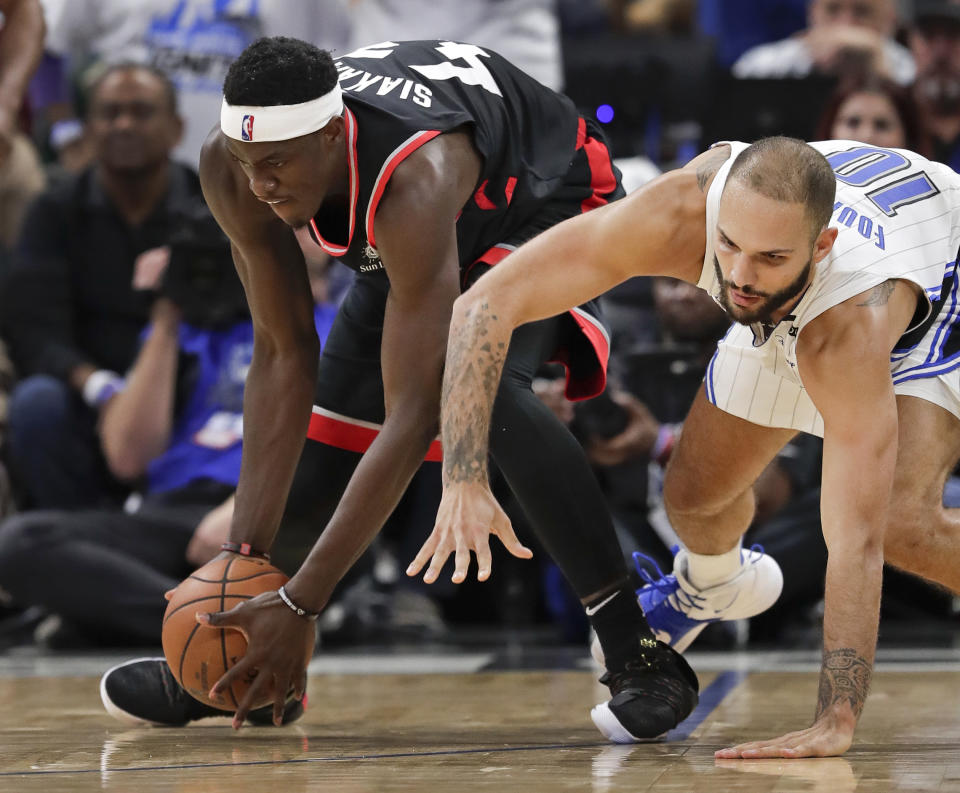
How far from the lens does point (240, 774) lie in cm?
259

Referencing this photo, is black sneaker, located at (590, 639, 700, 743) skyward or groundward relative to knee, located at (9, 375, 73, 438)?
skyward

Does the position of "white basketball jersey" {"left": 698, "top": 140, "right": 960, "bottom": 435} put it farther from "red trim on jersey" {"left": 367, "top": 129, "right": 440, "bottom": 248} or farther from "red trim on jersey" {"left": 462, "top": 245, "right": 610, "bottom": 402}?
"red trim on jersey" {"left": 367, "top": 129, "right": 440, "bottom": 248}

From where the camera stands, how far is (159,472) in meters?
5.34

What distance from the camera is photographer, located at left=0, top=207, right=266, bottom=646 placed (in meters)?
4.99

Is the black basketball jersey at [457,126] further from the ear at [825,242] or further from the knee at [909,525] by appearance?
the knee at [909,525]

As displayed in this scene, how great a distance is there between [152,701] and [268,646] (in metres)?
0.62

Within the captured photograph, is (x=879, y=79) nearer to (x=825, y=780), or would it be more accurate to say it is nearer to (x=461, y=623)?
(x=461, y=623)

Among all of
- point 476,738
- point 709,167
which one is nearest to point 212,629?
point 476,738

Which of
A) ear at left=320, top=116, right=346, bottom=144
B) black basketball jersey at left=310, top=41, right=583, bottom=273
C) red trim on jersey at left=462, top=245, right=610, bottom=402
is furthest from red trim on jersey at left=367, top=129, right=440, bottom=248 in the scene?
red trim on jersey at left=462, top=245, right=610, bottom=402

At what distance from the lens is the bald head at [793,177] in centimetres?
253

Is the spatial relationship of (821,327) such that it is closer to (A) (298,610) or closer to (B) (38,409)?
(A) (298,610)

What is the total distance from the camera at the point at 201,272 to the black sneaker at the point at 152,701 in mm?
2185

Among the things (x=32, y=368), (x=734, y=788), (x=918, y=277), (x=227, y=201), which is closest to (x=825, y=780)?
(x=734, y=788)

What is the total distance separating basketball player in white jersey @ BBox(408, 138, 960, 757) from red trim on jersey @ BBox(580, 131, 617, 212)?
1.67 ft
